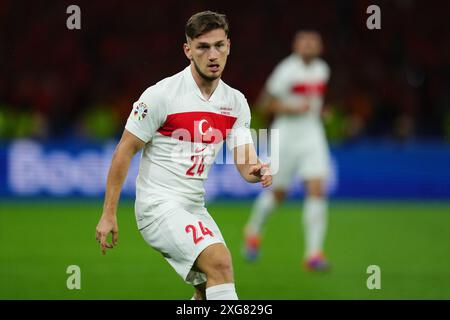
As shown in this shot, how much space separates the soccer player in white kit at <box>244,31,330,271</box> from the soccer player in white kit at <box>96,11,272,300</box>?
13.4 feet

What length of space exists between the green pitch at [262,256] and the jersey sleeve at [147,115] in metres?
2.58

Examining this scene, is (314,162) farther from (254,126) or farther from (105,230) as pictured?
(254,126)

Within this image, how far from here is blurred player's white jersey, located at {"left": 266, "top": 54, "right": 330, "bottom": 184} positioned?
373 inches

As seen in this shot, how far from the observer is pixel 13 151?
43.8ft

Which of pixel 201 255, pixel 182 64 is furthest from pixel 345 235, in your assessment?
pixel 201 255

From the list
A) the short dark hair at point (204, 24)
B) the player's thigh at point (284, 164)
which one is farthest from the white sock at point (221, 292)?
the player's thigh at point (284, 164)

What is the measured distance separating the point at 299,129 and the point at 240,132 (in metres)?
4.37

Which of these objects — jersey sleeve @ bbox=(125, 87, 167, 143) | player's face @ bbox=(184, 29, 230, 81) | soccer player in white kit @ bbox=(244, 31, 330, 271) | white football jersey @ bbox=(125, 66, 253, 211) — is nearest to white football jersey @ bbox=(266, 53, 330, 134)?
soccer player in white kit @ bbox=(244, 31, 330, 271)

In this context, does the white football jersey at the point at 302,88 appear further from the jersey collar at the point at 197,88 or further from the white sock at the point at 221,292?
the white sock at the point at 221,292

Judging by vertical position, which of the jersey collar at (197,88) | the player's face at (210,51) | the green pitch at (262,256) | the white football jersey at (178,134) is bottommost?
the green pitch at (262,256)

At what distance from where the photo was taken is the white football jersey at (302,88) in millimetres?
9500

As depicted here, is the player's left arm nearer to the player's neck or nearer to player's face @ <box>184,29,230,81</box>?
the player's neck

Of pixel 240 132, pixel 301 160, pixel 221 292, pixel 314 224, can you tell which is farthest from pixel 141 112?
pixel 301 160

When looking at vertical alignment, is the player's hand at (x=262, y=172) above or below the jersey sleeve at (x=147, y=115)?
below
